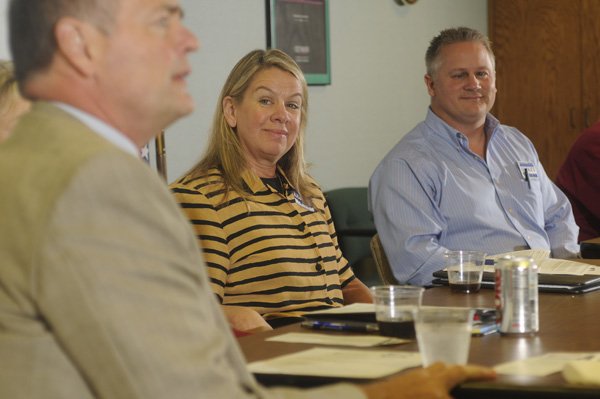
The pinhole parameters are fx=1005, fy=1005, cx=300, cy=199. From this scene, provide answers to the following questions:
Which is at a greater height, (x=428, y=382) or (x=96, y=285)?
(x=96, y=285)

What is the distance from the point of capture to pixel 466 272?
8.35 feet

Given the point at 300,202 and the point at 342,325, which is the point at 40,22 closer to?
the point at 342,325

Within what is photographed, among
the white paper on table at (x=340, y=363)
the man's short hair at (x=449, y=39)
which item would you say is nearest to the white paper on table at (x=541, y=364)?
the white paper on table at (x=340, y=363)

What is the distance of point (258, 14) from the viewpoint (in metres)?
5.18

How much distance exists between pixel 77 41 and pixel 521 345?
1.02m

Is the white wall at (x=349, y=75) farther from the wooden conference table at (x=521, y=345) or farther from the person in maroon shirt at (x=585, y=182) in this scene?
the wooden conference table at (x=521, y=345)

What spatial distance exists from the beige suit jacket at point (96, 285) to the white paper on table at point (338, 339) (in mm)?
703

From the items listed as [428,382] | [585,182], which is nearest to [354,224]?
[585,182]

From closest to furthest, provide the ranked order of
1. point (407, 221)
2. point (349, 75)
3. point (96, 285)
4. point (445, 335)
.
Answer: point (96, 285), point (445, 335), point (407, 221), point (349, 75)

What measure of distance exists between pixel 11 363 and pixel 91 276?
163mm

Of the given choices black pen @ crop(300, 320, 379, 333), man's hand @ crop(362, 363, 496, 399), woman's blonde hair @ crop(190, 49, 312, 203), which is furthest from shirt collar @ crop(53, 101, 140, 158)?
woman's blonde hair @ crop(190, 49, 312, 203)

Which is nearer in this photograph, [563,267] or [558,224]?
[563,267]

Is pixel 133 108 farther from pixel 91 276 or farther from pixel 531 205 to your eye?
pixel 531 205

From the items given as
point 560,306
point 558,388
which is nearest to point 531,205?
point 560,306
